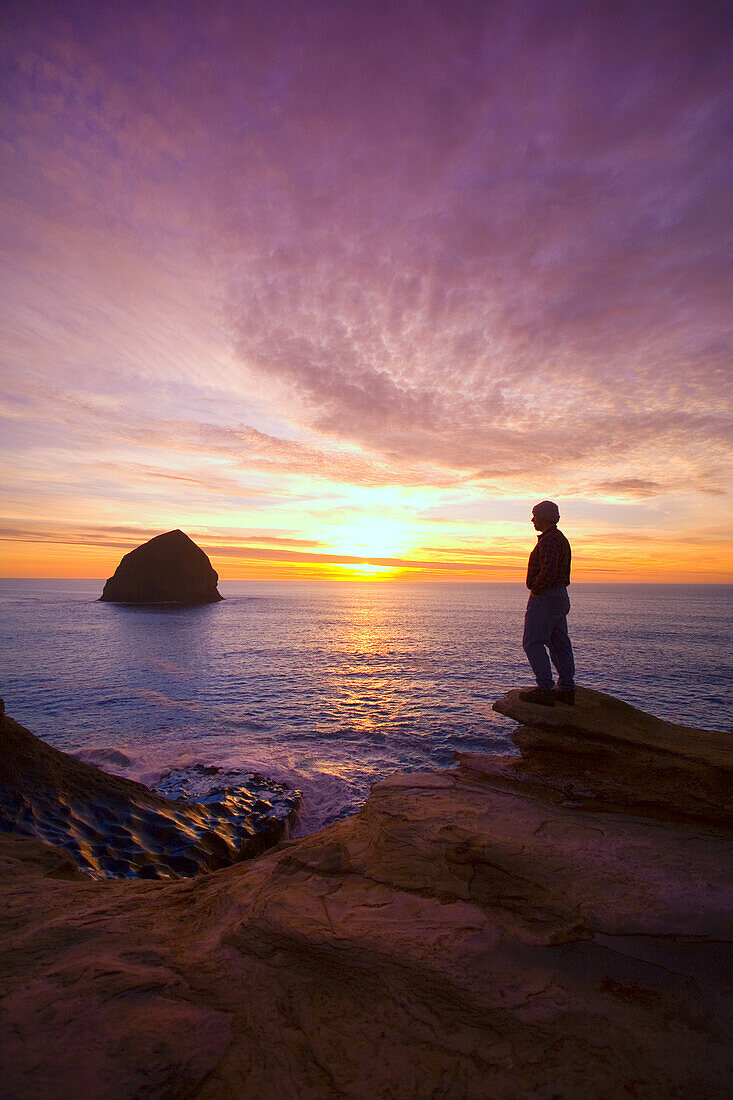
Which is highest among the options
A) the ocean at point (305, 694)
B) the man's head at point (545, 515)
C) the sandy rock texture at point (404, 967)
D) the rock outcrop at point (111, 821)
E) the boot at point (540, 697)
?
the man's head at point (545, 515)

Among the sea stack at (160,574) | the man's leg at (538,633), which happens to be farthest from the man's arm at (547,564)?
the sea stack at (160,574)

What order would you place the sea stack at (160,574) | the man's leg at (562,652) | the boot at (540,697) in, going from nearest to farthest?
the man's leg at (562,652), the boot at (540,697), the sea stack at (160,574)

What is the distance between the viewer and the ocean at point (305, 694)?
1931 centimetres

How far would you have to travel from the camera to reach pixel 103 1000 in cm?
367

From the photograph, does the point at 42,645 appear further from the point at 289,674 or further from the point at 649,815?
the point at 649,815

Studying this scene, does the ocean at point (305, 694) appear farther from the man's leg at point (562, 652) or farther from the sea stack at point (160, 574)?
the sea stack at point (160, 574)

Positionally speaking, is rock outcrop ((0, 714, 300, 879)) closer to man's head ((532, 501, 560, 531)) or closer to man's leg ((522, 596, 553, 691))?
man's leg ((522, 596, 553, 691))

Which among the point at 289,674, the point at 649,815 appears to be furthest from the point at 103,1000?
the point at 289,674

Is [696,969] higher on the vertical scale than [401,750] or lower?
higher

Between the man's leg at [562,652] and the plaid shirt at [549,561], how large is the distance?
2.31 feet

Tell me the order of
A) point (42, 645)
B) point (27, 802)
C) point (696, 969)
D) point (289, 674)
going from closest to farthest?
point (696, 969) → point (27, 802) → point (289, 674) → point (42, 645)

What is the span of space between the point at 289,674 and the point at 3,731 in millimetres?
26870

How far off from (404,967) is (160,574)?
4626 inches

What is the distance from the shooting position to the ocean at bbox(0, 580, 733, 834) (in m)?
19.3
